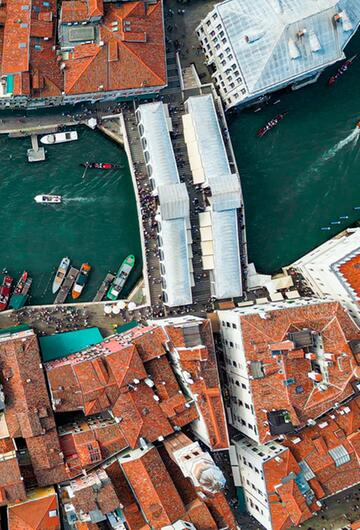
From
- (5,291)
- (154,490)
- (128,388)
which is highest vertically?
(5,291)

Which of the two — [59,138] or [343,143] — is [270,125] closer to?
[343,143]

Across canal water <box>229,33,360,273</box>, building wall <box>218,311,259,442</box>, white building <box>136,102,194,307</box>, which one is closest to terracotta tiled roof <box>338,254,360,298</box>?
canal water <box>229,33,360,273</box>

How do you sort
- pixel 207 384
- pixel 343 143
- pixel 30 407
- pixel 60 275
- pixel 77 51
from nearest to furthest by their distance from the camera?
pixel 30 407 < pixel 77 51 < pixel 207 384 < pixel 60 275 < pixel 343 143

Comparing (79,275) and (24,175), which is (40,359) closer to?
(79,275)

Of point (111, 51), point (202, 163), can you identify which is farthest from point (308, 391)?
point (111, 51)

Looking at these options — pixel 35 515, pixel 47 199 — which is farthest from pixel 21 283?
pixel 35 515

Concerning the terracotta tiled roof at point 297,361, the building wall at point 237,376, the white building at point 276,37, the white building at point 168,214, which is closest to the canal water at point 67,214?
the white building at point 168,214

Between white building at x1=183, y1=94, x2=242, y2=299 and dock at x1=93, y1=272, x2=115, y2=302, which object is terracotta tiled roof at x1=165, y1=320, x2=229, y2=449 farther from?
dock at x1=93, y1=272, x2=115, y2=302
